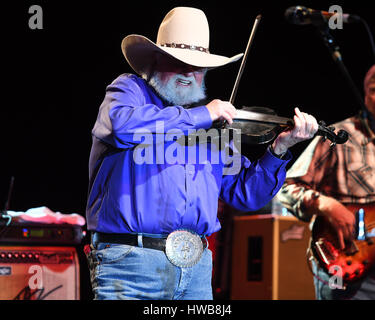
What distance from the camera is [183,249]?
80.8 inches

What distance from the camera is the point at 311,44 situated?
5.21m

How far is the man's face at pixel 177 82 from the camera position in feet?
7.56

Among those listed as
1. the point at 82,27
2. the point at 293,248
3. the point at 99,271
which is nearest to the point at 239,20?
the point at 82,27

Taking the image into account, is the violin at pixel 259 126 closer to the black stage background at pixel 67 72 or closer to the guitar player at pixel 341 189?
the guitar player at pixel 341 189

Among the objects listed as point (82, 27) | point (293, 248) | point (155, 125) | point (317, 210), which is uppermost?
Answer: point (82, 27)

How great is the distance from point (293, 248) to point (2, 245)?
3.02 m

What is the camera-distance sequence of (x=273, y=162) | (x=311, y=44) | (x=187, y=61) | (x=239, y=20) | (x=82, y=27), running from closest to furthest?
1. (x=187, y=61)
2. (x=273, y=162)
3. (x=82, y=27)
4. (x=239, y=20)
5. (x=311, y=44)

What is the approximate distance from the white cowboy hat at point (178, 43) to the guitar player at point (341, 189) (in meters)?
1.46

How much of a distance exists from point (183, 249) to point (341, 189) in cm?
183

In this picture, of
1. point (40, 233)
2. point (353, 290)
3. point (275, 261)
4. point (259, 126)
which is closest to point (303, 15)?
point (259, 126)

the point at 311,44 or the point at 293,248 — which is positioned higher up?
the point at 311,44

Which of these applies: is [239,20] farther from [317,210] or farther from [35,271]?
[35,271]

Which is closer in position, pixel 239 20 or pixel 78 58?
pixel 78 58

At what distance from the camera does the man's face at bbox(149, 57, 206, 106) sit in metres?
2.30
